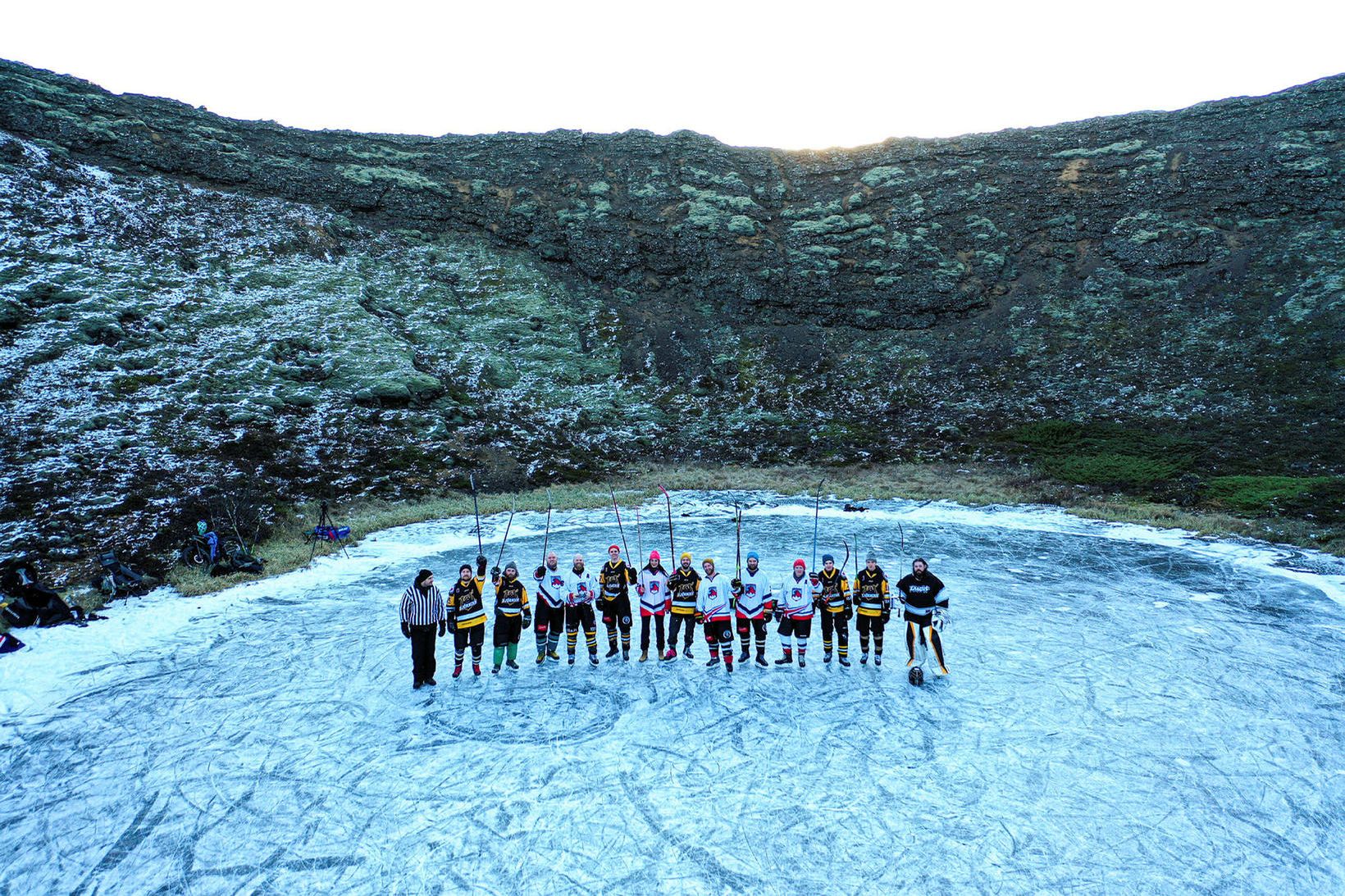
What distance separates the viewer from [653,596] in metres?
10.8

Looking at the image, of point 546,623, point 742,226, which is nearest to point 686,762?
point 546,623

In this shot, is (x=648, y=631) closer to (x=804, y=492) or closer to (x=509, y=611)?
(x=509, y=611)

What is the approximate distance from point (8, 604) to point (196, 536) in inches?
208

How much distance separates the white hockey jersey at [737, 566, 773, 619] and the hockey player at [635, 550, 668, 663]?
1283mm

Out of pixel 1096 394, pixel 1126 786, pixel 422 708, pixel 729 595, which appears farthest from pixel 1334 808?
pixel 1096 394

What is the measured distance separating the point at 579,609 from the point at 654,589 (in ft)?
4.25

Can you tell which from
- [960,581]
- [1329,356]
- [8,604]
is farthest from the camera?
[1329,356]

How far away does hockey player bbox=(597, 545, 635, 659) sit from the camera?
10602 mm

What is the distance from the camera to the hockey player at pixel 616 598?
417 inches

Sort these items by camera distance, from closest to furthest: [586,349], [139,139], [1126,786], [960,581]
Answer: [1126,786] → [960,581] → [139,139] → [586,349]

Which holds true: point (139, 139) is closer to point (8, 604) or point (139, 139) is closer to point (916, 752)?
point (8, 604)

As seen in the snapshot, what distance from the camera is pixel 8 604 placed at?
12.1m

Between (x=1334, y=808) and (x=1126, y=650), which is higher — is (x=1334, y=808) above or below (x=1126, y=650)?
above

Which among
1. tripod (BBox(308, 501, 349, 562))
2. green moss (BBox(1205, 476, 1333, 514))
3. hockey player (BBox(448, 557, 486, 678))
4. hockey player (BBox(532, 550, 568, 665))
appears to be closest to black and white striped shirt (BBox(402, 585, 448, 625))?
hockey player (BBox(448, 557, 486, 678))
